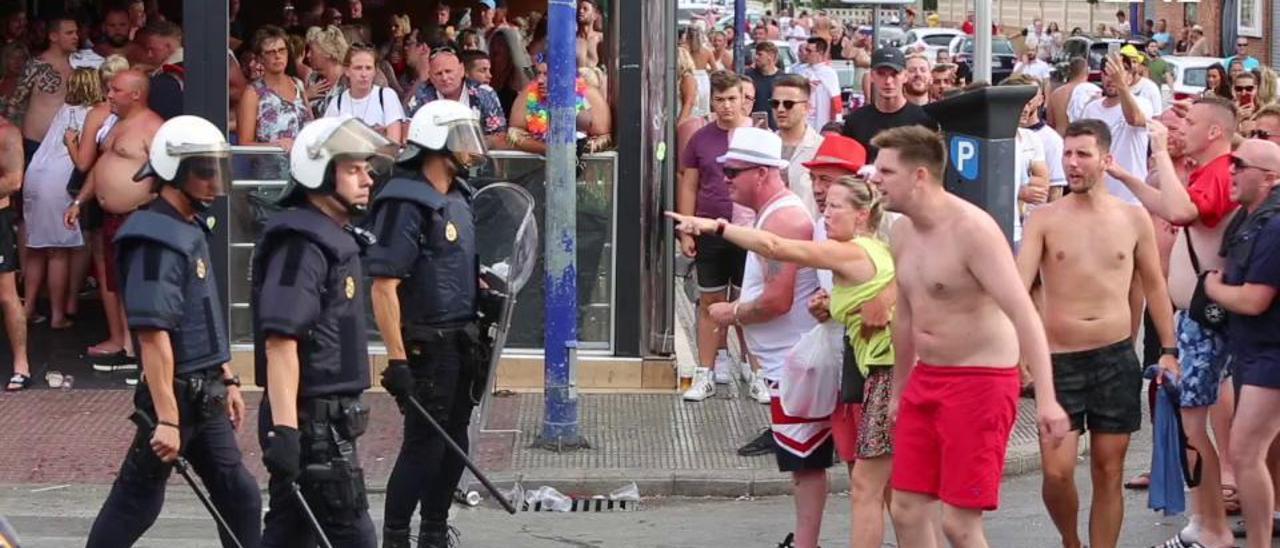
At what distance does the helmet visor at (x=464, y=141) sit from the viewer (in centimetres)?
789

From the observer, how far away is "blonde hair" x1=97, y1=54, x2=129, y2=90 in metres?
11.9

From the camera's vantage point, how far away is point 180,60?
1283 cm

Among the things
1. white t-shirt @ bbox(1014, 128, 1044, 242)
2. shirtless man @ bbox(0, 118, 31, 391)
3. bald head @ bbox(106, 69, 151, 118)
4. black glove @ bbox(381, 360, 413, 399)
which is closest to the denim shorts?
black glove @ bbox(381, 360, 413, 399)

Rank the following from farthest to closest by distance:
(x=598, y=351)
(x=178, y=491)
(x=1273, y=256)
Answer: (x=598, y=351)
(x=178, y=491)
(x=1273, y=256)

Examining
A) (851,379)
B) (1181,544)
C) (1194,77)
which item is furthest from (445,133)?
(1194,77)

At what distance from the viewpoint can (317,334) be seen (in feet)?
22.6

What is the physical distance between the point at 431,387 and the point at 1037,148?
6016 mm

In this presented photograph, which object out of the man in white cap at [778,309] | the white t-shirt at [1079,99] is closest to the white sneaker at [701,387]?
the man in white cap at [778,309]

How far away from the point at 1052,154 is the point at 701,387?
3053 mm

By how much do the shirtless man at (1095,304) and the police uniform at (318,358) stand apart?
2.56 metres

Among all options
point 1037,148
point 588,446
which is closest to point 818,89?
point 1037,148

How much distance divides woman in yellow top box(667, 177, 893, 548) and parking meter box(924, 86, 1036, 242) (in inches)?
19.2

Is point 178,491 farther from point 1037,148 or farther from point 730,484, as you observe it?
point 1037,148

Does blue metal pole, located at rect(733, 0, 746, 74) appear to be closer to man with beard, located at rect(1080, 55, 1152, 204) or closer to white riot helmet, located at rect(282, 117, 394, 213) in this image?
man with beard, located at rect(1080, 55, 1152, 204)
